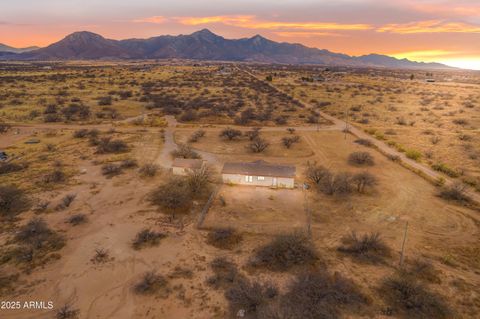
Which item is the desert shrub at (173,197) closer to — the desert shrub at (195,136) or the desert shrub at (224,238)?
the desert shrub at (224,238)

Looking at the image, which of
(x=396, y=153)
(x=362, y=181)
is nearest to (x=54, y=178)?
(x=362, y=181)

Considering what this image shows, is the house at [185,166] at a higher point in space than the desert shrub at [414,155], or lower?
lower

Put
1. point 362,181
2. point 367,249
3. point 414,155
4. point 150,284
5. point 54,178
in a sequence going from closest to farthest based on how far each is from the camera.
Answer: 1. point 150,284
2. point 367,249
3. point 362,181
4. point 54,178
5. point 414,155

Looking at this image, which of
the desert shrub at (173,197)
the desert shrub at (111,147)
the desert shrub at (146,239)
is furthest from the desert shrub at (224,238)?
the desert shrub at (111,147)

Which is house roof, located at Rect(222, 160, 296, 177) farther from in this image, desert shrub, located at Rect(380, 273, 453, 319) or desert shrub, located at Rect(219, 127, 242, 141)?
desert shrub, located at Rect(219, 127, 242, 141)

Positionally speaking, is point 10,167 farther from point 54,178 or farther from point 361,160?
point 361,160

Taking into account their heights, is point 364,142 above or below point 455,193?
above

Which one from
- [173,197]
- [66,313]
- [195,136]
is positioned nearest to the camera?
[66,313]
